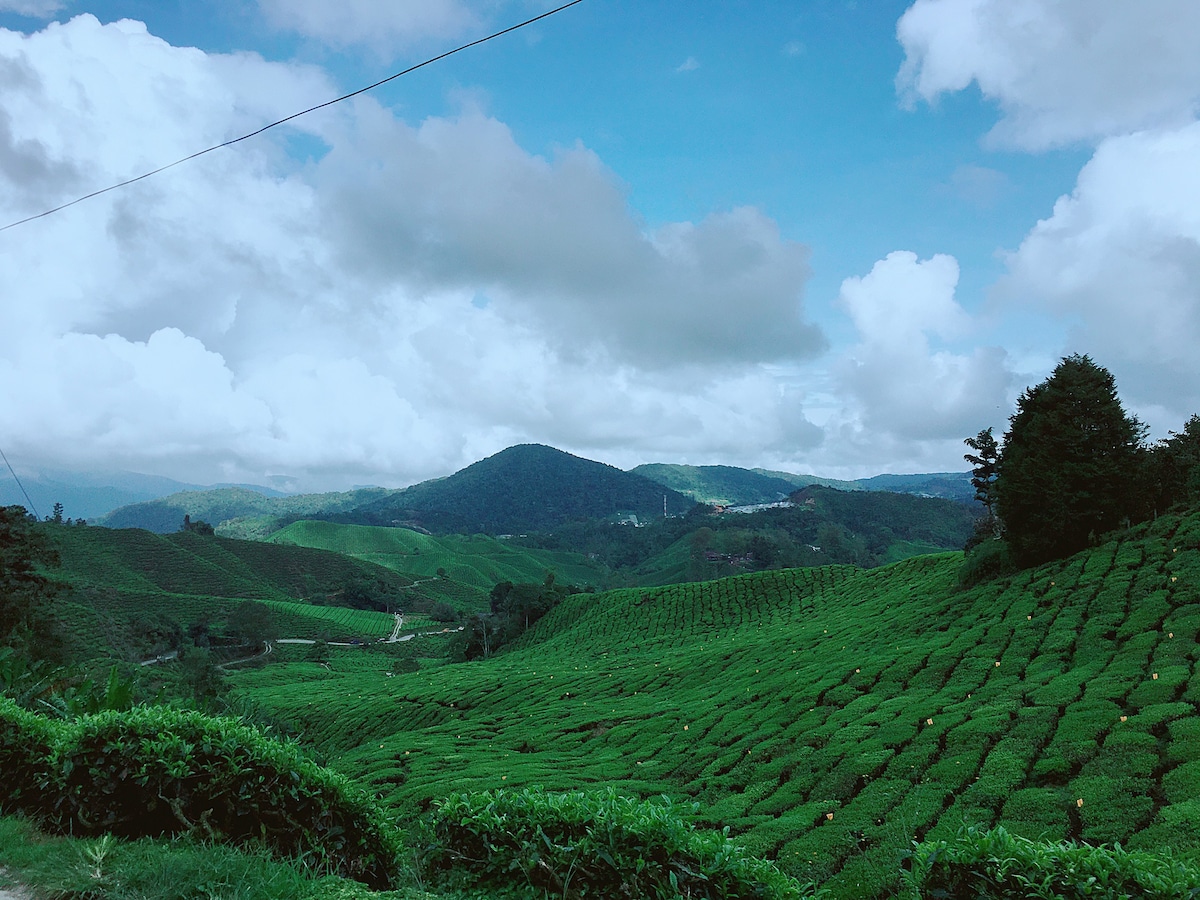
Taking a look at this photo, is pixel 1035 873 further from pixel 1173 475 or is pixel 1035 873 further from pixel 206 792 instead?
pixel 1173 475

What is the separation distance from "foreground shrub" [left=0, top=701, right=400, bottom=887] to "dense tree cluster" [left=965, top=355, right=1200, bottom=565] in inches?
1061

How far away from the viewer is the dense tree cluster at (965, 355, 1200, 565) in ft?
78.9

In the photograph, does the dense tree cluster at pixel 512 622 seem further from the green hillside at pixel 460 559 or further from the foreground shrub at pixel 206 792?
the green hillside at pixel 460 559

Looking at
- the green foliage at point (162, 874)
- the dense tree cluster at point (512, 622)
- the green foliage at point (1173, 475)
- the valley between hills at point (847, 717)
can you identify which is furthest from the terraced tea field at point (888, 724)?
the dense tree cluster at point (512, 622)

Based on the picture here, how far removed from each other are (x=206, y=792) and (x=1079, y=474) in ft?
96.5

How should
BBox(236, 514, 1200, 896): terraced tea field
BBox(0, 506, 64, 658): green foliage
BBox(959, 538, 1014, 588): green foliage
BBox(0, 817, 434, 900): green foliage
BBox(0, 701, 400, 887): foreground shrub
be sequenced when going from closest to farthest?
BBox(0, 817, 434, 900): green foliage, BBox(0, 701, 400, 887): foreground shrub, BBox(236, 514, 1200, 896): terraced tea field, BBox(959, 538, 1014, 588): green foliage, BBox(0, 506, 64, 658): green foliage

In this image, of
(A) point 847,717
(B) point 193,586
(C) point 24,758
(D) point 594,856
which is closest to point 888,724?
(A) point 847,717

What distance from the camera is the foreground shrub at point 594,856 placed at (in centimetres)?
470

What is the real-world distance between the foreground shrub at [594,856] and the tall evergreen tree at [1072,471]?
82.5 ft

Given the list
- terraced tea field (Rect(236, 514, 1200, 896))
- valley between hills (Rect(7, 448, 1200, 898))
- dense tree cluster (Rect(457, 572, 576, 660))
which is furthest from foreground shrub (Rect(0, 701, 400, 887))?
dense tree cluster (Rect(457, 572, 576, 660))

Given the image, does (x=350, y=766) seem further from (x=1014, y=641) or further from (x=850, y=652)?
(x=1014, y=641)

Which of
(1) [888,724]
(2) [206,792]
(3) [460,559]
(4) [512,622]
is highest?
(2) [206,792]

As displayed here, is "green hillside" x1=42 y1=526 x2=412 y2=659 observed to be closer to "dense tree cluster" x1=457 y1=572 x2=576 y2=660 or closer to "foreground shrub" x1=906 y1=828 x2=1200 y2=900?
"dense tree cluster" x1=457 y1=572 x2=576 y2=660

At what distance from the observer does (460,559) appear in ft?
588
